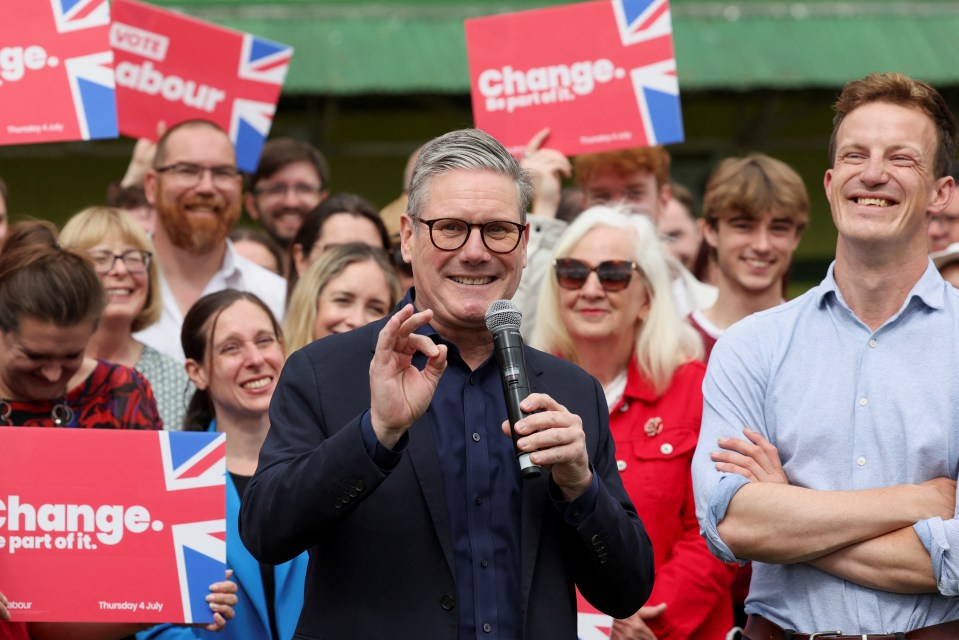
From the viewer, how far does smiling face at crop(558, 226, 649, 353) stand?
566 cm

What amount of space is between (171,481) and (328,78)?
27.3 ft

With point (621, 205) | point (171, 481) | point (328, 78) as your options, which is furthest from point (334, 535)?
point (328, 78)

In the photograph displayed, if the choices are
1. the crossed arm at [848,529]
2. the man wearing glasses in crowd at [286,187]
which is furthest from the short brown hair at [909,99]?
the man wearing glasses in crowd at [286,187]

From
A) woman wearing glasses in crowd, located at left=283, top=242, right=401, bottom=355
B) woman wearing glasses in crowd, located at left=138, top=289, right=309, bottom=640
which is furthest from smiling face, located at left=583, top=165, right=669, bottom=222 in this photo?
woman wearing glasses in crowd, located at left=138, top=289, right=309, bottom=640

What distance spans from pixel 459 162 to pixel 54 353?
208 centimetres

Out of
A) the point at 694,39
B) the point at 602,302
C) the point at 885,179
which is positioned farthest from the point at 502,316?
the point at 694,39

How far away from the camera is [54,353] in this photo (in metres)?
5.09

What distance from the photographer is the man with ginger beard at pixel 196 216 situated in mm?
6957

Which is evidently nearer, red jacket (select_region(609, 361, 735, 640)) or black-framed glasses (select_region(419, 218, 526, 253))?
black-framed glasses (select_region(419, 218, 526, 253))

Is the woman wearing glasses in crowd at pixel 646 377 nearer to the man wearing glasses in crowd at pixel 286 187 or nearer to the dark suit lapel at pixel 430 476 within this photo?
the dark suit lapel at pixel 430 476

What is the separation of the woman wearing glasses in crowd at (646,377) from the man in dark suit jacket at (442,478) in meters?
1.47

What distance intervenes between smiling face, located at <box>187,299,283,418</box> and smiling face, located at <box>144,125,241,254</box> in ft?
4.58

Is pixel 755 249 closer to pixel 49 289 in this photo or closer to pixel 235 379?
pixel 235 379

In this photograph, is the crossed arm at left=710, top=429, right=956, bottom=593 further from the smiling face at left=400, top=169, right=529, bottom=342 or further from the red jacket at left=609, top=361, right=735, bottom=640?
the red jacket at left=609, top=361, right=735, bottom=640
